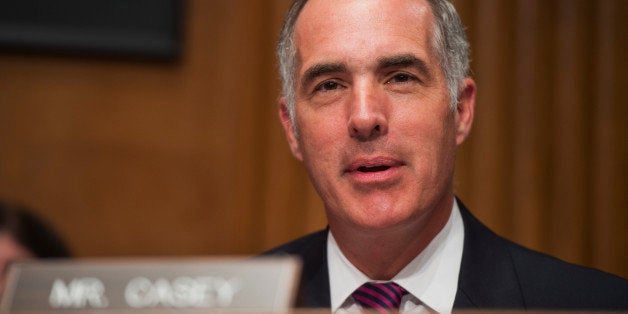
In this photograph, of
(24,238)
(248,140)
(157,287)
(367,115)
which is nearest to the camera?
(157,287)

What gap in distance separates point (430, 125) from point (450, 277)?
282 millimetres

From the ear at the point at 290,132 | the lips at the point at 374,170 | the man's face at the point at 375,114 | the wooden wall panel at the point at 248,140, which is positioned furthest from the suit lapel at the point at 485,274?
the wooden wall panel at the point at 248,140

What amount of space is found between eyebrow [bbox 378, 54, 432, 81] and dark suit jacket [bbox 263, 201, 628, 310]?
31 cm

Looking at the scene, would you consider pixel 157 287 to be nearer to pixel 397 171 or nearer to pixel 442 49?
pixel 397 171

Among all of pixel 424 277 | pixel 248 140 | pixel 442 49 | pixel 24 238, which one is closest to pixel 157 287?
pixel 424 277

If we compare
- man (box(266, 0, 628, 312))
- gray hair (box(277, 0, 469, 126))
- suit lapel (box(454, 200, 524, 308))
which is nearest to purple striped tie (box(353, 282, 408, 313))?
man (box(266, 0, 628, 312))

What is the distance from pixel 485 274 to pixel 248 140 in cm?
117

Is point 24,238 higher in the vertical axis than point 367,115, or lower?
lower

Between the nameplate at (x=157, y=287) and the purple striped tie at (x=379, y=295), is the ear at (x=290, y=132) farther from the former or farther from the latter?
the nameplate at (x=157, y=287)

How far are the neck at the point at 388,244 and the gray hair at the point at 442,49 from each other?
23 cm

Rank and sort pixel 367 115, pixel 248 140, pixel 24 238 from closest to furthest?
pixel 367 115
pixel 24 238
pixel 248 140

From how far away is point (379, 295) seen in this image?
1.30 metres

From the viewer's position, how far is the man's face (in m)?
1.24

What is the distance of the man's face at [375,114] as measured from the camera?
4.06 feet
